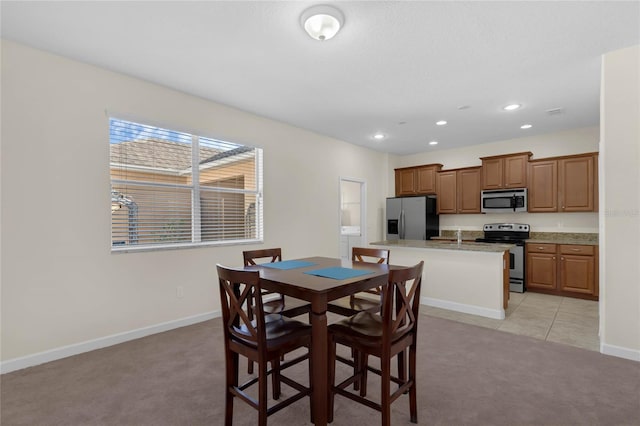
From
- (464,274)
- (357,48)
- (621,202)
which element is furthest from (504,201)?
(357,48)

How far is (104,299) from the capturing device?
2.92 meters

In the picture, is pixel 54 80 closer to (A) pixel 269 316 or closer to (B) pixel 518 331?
(A) pixel 269 316

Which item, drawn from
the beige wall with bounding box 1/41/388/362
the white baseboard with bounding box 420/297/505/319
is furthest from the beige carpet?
the white baseboard with bounding box 420/297/505/319

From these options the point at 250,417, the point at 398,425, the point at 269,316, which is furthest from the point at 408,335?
the point at 250,417

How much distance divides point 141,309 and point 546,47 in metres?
4.47

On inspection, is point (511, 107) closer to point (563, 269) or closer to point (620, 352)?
point (563, 269)

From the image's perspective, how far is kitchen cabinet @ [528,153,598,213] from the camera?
15.4 ft

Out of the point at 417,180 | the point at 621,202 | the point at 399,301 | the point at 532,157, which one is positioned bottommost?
the point at 399,301

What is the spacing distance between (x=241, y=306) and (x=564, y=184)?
18.1ft

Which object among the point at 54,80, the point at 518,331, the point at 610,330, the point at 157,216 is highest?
the point at 54,80

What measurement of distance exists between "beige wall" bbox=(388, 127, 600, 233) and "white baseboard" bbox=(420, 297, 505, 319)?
98.2 inches

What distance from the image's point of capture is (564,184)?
4.91 meters

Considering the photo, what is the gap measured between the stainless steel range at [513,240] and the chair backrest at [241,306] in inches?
184

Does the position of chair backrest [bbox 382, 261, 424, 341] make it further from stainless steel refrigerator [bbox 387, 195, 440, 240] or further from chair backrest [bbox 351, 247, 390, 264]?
stainless steel refrigerator [bbox 387, 195, 440, 240]
